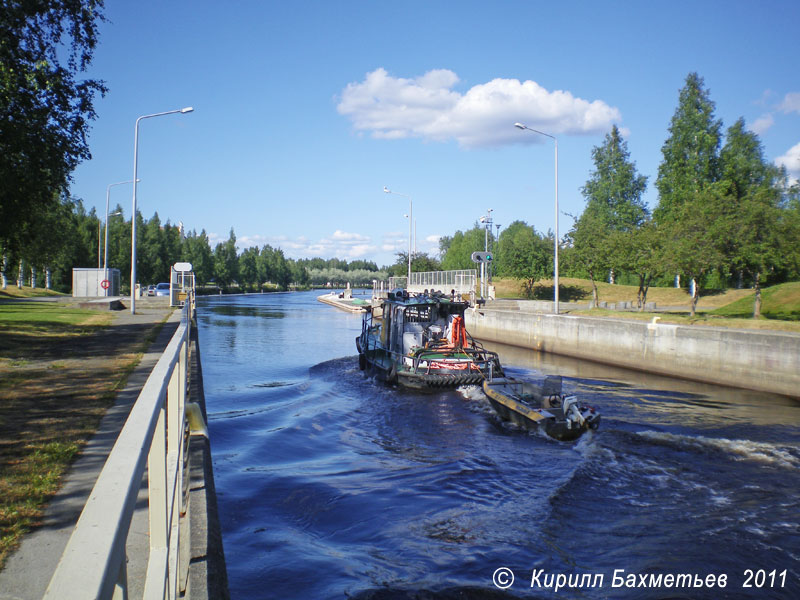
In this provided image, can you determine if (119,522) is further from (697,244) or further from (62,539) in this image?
(697,244)

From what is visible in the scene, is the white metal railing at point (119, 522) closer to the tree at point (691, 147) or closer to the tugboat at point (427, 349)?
the tugboat at point (427, 349)

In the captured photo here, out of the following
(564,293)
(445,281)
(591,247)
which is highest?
(591,247)

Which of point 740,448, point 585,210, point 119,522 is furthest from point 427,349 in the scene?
point 585,210

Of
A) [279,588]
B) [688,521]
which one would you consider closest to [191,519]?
[279,588]

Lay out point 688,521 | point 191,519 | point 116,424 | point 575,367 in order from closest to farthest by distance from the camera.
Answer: point 191,519, point 116,424, point 688,521, point 575,367

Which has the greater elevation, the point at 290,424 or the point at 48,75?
the point at 48,75

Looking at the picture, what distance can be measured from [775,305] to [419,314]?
27.7 meters

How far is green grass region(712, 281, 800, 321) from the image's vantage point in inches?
1352

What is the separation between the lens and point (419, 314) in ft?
70.9

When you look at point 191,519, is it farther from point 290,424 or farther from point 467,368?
point 467,368

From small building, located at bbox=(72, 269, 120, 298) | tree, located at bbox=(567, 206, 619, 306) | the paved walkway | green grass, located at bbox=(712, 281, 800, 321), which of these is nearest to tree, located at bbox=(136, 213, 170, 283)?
small building, located at bbox=(72, 269, 120, 298)

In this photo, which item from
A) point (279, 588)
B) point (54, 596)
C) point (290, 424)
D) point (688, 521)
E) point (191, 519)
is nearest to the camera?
point (54, 596)

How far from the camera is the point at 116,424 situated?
306 inches

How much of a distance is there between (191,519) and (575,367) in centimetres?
2427
